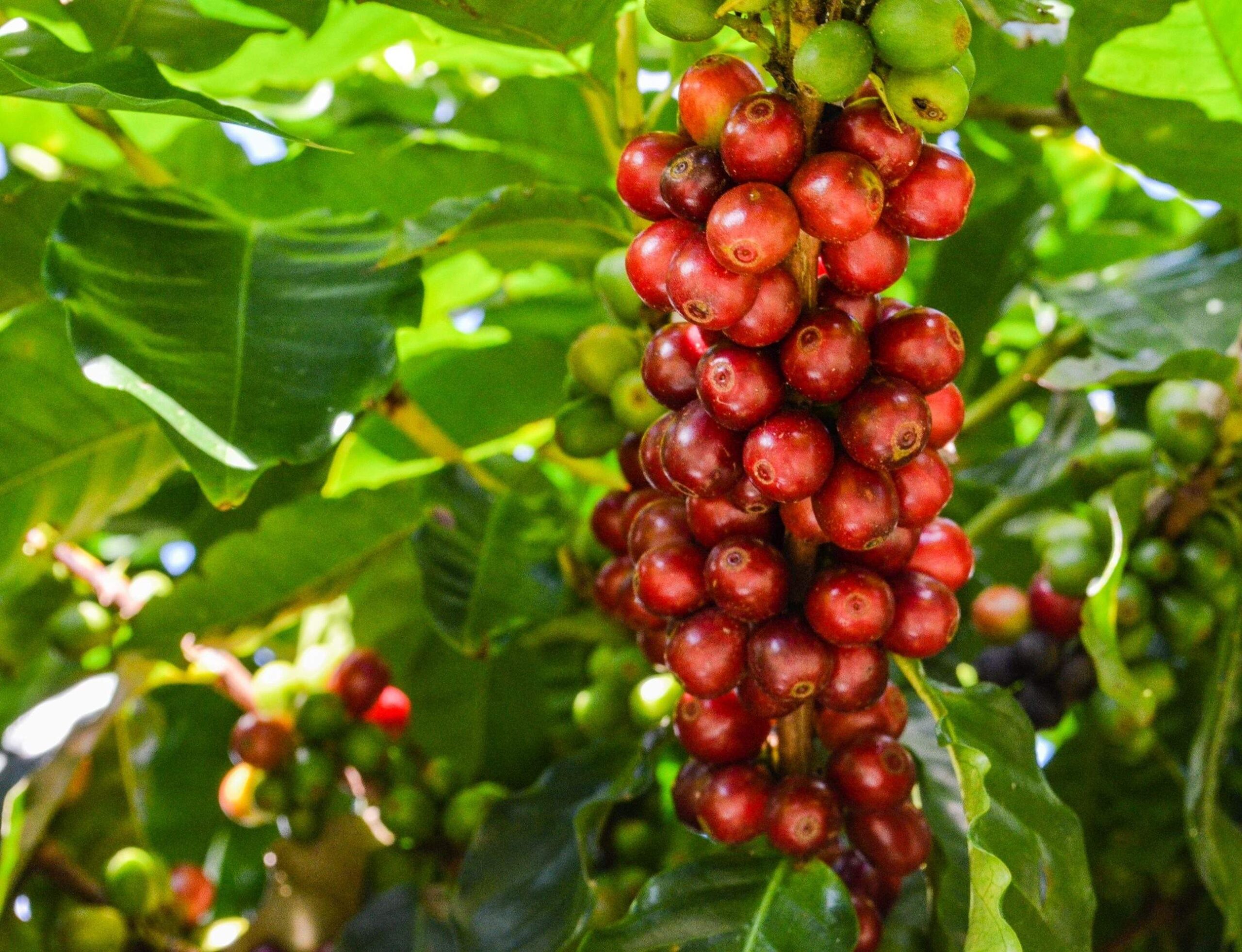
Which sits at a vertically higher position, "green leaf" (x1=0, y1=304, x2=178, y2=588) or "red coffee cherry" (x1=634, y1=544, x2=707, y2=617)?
"red coffee cherry" (x1=634, y1=544, x2=707, y2=617)

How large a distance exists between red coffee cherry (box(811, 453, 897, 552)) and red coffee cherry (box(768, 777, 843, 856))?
0.22m

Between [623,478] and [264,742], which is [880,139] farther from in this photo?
[264,742]

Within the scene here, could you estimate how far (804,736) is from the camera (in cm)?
88

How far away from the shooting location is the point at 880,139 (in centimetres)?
66

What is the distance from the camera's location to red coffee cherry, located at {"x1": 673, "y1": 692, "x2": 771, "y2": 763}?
2.87 feet

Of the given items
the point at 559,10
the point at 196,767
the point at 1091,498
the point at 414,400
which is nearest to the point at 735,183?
the point at 559,10

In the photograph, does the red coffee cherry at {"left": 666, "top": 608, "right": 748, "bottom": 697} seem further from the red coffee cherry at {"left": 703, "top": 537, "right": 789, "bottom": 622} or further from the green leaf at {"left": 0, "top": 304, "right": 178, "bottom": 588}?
the green leaf at {"left": 0, "top": 304, "right": 178, "bottom": 588}

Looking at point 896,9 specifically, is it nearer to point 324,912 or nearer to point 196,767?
point 324,912

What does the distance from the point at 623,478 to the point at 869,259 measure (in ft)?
2.19

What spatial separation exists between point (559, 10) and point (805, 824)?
2.29 feet

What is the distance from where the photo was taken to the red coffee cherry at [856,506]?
0.72 m

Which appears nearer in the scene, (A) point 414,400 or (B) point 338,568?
(B) point 338,568

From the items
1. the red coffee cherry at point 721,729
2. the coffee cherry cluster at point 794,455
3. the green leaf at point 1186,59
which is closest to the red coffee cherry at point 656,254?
the coffee cherry cluster at point 794,455

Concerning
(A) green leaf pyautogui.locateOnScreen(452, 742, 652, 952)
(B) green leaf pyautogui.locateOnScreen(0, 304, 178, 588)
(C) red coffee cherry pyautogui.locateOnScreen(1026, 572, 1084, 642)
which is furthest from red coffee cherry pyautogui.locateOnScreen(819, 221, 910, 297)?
(B) green leaf pyautogui.locateOnScreen(0, 304, 178, 588)
